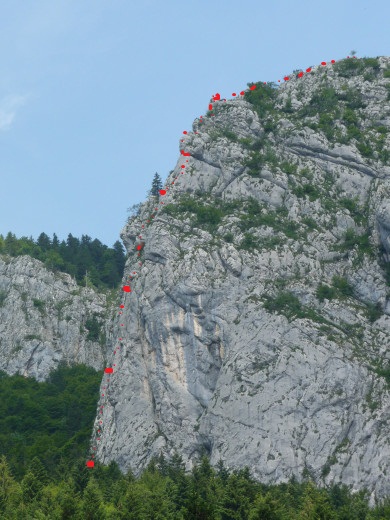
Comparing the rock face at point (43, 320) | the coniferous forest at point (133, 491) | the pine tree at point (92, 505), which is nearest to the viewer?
the coniferous forest at point (133, 491)

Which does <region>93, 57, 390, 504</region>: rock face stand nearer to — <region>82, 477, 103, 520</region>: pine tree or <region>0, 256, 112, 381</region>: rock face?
<region>82, 477, 103, 520</region>: pine tree

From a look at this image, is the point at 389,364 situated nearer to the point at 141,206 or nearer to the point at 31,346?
the point at 141,206

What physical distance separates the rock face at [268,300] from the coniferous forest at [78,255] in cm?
3622

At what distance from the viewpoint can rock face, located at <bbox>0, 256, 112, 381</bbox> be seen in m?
131

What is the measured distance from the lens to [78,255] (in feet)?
520

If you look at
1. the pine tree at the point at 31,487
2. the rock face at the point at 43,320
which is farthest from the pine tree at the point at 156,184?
the pine tree at the point at 31,487

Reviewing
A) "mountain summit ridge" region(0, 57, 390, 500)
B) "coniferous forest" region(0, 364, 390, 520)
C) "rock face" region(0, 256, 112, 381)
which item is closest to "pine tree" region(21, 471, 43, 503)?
"coniferous forest" region(0, 364, 390, 520)

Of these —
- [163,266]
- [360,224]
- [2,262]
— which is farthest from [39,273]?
[360,224]

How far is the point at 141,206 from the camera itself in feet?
376

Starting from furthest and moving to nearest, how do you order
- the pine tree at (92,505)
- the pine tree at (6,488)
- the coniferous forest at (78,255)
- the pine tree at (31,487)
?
the coniferous forest at (78,255) → the pine tree at (31,487) → the pine tree at (6,488) → the pine tree at (92,505)

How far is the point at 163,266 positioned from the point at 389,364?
919 inches

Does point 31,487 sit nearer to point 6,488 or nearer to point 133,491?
point 6,488

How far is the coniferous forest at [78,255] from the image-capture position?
146875 millimetres

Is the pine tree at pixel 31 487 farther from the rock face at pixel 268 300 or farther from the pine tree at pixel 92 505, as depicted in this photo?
the rock face at pixel 268 300
